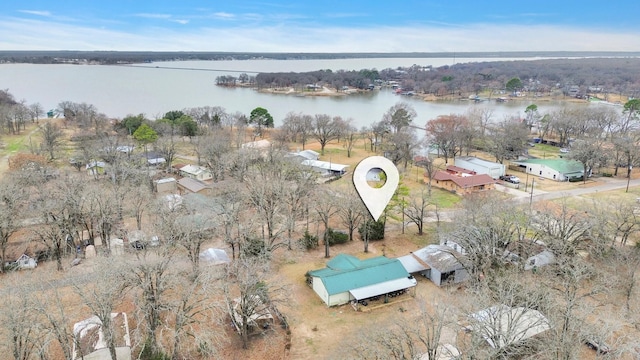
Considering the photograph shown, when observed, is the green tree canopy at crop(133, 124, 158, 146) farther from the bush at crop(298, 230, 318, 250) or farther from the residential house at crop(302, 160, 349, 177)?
the bush at crop(298, 230, 318, 250)

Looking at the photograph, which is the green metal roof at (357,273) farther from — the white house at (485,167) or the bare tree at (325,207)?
the white house at (485,167)

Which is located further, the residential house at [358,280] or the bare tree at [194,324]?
the residential house at [358,280]

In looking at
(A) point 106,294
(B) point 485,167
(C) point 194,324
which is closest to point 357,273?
(C) point 194,324

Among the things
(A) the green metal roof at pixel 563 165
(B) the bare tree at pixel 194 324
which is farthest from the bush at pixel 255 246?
(A) the green metal roof at pixel 563 165

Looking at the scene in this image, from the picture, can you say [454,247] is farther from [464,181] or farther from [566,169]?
[566,169]

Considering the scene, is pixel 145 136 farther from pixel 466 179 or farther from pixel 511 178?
pixel 511 178

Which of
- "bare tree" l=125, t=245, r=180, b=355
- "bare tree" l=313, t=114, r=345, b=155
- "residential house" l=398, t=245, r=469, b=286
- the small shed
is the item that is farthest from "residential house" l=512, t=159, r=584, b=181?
"bare tree" l=125, t=245, r=180, b=355
